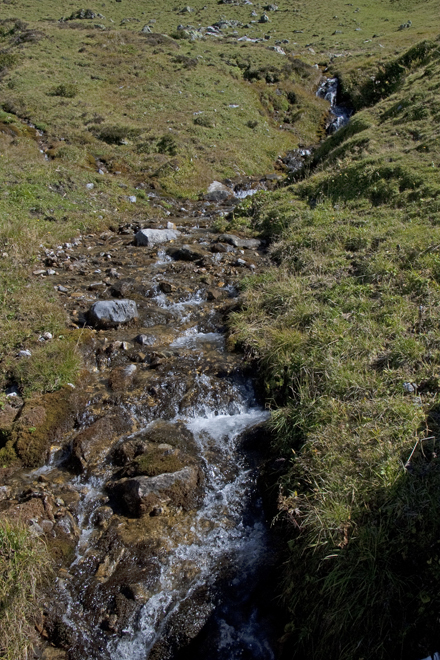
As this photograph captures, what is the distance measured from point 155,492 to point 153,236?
9669 mm

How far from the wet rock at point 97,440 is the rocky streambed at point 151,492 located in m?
0.02

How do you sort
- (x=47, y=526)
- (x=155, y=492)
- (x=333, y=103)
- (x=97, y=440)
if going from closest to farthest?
(x=47, y=526) → (x=155, y=492) → (x=97, y=440) → (x=333, y=103)

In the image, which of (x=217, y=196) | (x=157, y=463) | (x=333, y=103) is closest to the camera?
(x=157, y=463)

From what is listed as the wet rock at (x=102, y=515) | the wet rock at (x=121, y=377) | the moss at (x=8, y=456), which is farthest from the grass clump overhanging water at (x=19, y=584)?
the wet rock at (x=121, y=377)

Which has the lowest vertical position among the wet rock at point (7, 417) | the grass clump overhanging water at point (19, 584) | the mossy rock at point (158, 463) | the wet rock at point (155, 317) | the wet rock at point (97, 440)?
the wet rock at point (155, 317)

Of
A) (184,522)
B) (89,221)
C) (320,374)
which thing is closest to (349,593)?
(184,522)

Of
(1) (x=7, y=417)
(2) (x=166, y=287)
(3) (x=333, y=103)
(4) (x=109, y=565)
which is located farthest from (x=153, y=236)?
(3) (x=333, y=103)

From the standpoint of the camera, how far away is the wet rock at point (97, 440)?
5.77 m

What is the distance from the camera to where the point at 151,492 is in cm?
516

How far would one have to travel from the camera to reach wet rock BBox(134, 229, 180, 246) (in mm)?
13234

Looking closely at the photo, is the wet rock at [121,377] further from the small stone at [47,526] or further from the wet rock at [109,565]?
the wet rock at [109,565]

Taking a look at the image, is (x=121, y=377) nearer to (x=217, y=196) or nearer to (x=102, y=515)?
(x=102, y=515)

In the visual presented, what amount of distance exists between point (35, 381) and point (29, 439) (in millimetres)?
1153

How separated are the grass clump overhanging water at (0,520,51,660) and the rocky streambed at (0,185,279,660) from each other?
0.23 meters
